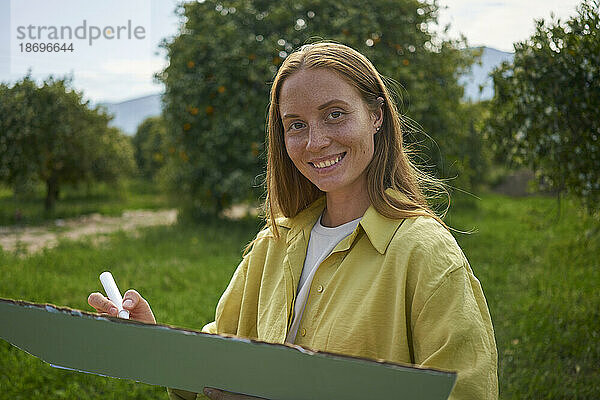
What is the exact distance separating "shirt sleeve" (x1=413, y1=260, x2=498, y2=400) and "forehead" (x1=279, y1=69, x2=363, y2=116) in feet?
1.56

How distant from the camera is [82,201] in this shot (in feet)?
29.3

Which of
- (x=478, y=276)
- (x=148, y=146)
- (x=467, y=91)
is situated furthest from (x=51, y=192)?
(x=467, y=91)

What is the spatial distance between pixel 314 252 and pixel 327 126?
335 millimetres

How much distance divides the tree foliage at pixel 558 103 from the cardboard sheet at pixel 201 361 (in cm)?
276

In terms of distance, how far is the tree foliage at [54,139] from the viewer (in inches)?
197

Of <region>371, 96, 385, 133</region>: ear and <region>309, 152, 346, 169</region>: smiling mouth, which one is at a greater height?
<region>371, 96, 385, 133</region>: ear

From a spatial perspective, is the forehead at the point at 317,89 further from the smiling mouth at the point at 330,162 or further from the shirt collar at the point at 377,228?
the shirt collar at the point at 377,228

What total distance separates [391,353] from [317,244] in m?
0.39

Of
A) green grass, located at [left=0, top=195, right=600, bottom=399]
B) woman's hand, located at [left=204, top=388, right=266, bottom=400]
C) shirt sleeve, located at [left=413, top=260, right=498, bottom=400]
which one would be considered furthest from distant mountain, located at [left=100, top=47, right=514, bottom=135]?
woman's hand, located at [left=204, top=388, right=266, bottom=400]

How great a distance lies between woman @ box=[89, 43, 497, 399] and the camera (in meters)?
1.16

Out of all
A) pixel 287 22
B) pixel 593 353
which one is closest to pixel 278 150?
pixel 593 353

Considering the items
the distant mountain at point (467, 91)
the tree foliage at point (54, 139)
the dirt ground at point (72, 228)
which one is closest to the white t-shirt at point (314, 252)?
the distant mountain at point (467, 91)

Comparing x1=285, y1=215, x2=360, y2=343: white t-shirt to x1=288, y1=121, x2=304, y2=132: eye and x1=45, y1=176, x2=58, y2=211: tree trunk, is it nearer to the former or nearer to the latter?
x1=288, y1=121, x2=304, y2=132: eye

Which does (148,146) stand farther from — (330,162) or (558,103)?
(330,162)
